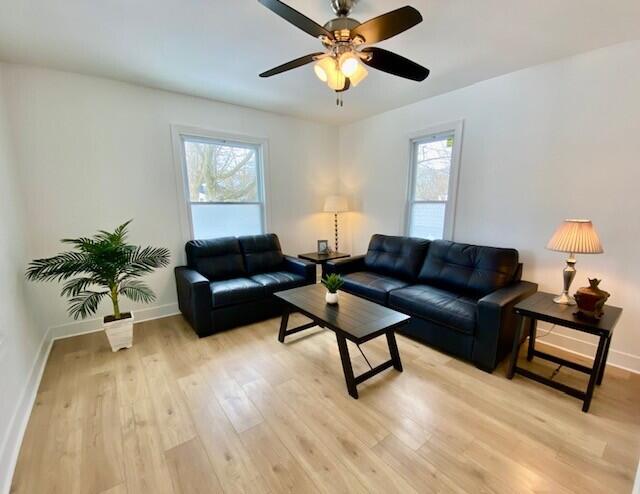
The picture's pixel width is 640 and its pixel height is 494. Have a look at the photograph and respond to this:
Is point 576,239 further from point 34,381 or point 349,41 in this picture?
point 34,381

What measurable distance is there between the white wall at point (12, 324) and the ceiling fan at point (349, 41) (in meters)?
2.24

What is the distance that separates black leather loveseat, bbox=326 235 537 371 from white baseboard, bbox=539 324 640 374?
1.68 ft

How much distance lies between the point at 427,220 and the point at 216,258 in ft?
8.65

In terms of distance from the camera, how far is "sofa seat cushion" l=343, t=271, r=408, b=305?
2914mm

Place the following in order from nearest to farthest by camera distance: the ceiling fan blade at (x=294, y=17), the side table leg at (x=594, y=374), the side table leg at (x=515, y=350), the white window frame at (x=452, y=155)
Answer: the ceiling fan blade at (x=294, y=17), the side table leg at (x=594, y=374), the side table leg at (x=515, y=350), the white window frame at (x=452, y=155)

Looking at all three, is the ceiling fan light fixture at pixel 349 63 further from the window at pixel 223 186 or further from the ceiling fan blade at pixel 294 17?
the window at pixel 223 186

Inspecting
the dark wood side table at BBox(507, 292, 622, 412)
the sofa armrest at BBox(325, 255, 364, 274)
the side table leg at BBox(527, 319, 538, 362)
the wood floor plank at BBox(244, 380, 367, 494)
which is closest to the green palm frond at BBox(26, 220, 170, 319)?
the wood floor plank at BBox(244, 380, 367, 494)

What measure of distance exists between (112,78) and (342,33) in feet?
8.28

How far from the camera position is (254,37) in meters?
2.06

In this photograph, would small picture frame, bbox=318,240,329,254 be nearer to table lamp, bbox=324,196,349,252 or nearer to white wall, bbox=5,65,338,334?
table lamp, bbox=324,196,349,252

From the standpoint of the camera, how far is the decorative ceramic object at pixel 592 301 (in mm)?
1881

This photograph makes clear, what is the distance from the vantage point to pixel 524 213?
2707 mm

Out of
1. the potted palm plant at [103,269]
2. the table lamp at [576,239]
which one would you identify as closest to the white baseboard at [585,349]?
the table lamp at [576,239]

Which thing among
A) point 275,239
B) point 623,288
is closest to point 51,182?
point 275,239
